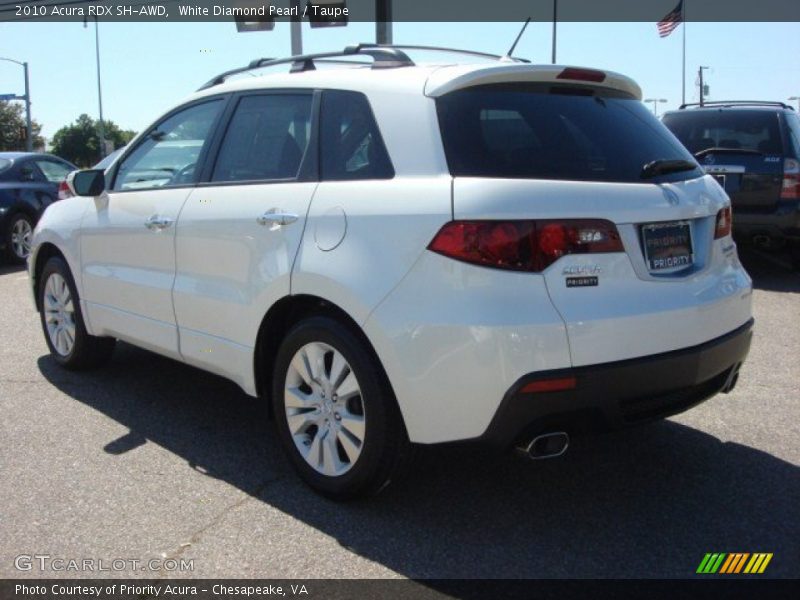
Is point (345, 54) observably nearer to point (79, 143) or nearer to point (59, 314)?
point (59, 314)

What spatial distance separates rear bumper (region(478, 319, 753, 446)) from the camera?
115 inches

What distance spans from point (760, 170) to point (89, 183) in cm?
670

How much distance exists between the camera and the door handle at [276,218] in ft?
11.8

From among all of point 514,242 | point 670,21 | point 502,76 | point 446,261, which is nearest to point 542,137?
point 502,76

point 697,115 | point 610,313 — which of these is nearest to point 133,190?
point 610,313

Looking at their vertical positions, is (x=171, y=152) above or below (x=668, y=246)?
above

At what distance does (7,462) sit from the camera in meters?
4.07

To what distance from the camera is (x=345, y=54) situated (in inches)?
157

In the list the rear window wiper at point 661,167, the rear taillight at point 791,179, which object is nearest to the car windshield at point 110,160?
the rear window wiper at point 661,167

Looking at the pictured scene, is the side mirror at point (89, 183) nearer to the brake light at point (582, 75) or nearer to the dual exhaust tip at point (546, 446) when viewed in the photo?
the brake light at point (582, 75)

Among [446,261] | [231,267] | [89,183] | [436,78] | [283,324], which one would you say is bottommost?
[283,324]

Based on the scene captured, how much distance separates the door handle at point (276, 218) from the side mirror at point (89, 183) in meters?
1.76

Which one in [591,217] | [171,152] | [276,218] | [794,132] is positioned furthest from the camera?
[794,132]

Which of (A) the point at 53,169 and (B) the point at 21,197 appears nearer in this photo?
(B) the point at 21,197
